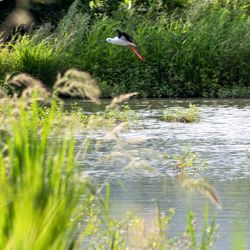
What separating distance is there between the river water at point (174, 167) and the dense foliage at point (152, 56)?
12.3 ft

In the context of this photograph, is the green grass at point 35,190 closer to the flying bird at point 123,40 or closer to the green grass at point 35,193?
the green grass at point 35,193

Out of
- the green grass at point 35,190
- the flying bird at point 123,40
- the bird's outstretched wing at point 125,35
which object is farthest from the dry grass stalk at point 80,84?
the bird's outstretched wing at point 125,35

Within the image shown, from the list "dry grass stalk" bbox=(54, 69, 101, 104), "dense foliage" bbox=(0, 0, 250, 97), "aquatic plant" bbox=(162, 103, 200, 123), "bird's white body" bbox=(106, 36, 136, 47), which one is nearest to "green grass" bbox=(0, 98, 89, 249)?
"dry grass stalk" bbox=(54, 69, 101, 104)

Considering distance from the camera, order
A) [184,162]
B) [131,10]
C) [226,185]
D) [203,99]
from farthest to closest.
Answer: [131,10]
[203,99]
[184,162]
[226,185]

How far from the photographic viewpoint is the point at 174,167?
11.4 metres

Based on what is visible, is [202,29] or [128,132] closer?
[128,132]

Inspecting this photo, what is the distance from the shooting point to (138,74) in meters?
23.0

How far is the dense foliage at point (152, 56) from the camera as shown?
22.2m

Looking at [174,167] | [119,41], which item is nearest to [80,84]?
[174,167]

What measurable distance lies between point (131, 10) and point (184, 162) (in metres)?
14.2

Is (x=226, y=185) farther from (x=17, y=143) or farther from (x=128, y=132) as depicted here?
(x=17, y=143)

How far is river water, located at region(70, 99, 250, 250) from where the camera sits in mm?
7875

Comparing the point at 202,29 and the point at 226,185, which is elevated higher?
the point at 226,185

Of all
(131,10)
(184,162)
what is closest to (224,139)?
(184,162)
